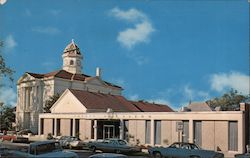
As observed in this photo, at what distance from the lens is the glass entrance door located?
46.6m

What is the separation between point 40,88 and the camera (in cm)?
7200

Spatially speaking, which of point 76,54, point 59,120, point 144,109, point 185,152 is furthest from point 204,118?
point 76,54

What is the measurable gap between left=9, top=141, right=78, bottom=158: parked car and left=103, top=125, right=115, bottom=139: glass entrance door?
95.1 feet

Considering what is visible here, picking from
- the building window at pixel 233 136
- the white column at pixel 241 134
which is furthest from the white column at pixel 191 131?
the white column at pixel 241 134

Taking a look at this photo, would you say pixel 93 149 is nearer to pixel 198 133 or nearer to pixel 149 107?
pixel 198 133

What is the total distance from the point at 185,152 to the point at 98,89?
163ft

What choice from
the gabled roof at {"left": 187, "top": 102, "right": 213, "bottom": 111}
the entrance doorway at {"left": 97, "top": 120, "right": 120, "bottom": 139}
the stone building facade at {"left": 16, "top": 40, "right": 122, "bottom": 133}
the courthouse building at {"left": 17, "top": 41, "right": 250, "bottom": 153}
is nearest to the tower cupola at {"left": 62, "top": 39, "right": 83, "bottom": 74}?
the courthouse building at {"left": 17, "top": 41, "right": 250, "bottom": 153}

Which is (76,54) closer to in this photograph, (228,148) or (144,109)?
(144,109)

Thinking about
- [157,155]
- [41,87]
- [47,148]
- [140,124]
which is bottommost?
[157,155]

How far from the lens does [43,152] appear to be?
17.0 meters

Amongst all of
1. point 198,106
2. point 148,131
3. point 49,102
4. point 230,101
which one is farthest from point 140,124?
point 230,101

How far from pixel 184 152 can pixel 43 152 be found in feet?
39.2

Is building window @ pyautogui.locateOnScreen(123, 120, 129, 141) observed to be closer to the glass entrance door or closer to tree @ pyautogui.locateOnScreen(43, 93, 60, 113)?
the glass entrance door

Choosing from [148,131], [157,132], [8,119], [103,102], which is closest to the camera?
[157,132]
